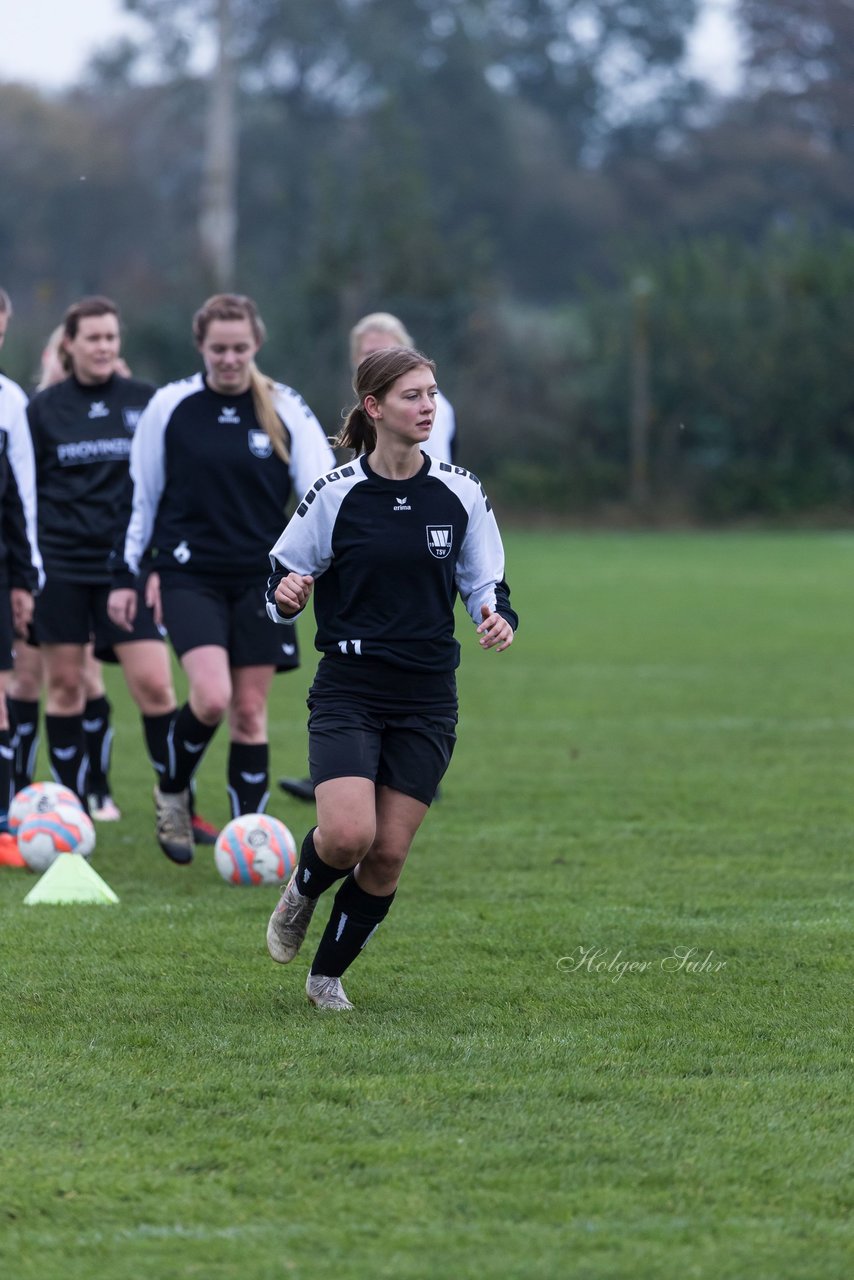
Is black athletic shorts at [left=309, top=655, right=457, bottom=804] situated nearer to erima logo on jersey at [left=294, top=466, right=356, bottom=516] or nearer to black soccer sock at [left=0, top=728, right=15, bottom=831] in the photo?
erima logo on jersey at [left=294, top=466, right=356, bottom=516]

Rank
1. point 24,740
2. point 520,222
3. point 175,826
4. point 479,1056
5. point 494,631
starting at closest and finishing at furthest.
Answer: point 479,1056 < point 494,631 < point 175,826 < point 24,740 < point 520,222

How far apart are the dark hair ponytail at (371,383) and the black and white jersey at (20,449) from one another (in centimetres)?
232

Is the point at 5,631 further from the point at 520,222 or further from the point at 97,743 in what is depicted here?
the point at 520,222

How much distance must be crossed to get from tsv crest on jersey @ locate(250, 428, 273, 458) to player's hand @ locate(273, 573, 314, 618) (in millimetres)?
2135

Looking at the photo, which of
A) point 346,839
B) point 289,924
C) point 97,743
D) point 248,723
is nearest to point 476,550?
point 346,839

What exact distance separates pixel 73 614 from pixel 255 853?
1.58 metres

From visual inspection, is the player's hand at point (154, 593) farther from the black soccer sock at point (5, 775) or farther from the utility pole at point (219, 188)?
the utility pole at point (219, 188)

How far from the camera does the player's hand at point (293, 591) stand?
15.1ft

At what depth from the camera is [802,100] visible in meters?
51.2

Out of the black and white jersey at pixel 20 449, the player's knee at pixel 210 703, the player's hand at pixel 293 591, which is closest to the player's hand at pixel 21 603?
the black and white jersey at pixel 20 449

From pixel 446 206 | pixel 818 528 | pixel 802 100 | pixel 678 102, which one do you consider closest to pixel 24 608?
pixel 818 528

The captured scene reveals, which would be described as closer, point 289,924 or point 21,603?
point 289,924

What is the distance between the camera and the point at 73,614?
7.43 m

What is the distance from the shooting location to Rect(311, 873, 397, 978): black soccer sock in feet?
15.8
